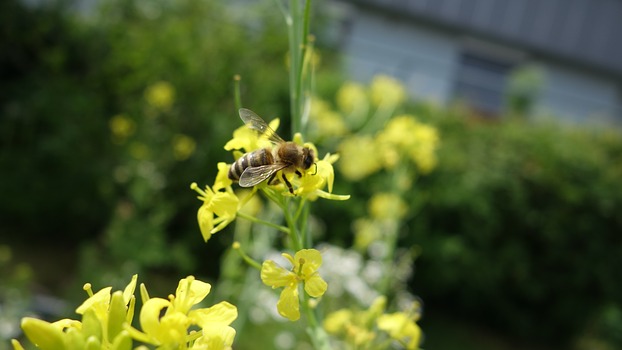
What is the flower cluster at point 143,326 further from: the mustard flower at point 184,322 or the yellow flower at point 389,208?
the yellow flower at point 389,208

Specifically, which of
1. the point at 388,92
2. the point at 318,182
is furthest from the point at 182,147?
the point at 318,182

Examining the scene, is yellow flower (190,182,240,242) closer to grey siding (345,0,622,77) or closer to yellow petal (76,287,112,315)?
yellow petal (76,287,112,315)

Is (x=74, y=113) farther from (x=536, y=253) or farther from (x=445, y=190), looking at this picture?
(x=536, y=253)

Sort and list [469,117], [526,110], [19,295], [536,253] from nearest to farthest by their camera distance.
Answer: [19,295]
[536,253]
[469,117]
[526,110]

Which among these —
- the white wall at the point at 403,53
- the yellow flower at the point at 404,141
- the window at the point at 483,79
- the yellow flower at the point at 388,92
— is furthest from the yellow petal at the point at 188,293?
the window at the point at 483,79

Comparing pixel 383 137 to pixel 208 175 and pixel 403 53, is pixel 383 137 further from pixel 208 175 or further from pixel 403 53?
pixel 403 53

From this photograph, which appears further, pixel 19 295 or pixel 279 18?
pixel 279 18

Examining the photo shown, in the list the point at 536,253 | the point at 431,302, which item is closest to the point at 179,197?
the point at 431,302
